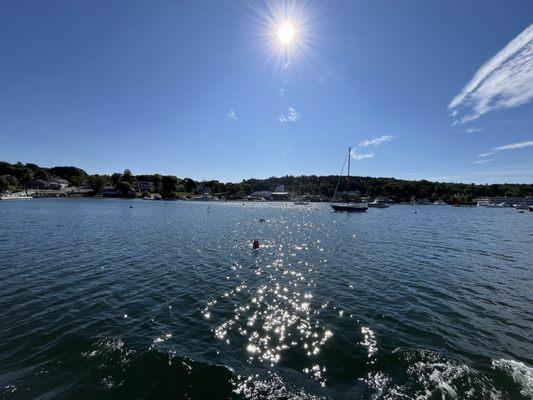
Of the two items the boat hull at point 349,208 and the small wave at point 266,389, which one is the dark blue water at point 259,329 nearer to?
the small wave at point 266,389

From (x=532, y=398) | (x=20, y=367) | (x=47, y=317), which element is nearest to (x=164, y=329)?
(x=20, y=367)

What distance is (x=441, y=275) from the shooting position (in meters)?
25.2

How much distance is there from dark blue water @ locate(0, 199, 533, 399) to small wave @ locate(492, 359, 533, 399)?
4 centimetres

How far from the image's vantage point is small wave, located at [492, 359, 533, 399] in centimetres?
966

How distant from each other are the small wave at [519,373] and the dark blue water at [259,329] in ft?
0.13

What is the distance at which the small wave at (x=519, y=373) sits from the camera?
966 cm

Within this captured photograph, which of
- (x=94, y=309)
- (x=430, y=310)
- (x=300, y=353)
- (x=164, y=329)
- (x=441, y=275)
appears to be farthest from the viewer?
(x=441, y=275)

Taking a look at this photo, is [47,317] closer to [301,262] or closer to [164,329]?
[164,329]

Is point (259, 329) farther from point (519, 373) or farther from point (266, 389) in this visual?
point (519, 373)

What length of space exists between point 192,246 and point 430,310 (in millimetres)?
27984

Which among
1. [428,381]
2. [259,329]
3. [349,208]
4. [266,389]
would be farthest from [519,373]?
[349,208]

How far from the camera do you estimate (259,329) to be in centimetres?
1389

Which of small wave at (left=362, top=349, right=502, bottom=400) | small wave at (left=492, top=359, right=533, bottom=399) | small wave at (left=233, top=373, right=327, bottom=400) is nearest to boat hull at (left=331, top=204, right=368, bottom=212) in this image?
small wave at (left=492, top=359, right=533, bottom=399)

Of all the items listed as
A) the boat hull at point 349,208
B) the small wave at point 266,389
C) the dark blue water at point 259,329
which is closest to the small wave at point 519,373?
the dark blue water at point 259,329
